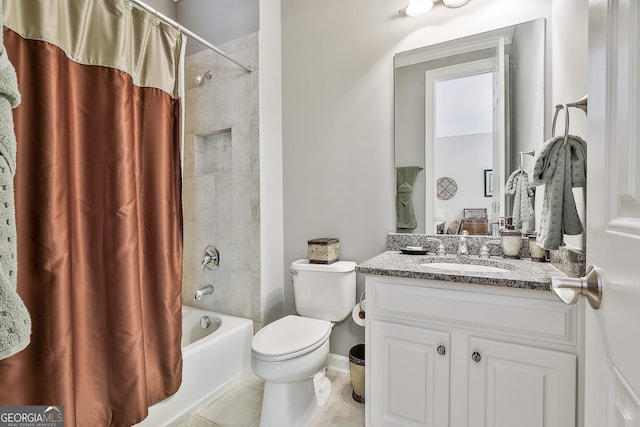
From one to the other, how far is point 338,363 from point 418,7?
7.29 feet

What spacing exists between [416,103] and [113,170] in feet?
5.25

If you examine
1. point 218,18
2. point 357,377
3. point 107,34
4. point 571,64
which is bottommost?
point 357,377

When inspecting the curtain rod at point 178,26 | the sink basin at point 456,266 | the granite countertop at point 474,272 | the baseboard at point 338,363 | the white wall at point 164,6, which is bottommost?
the baseboard at point 338,363

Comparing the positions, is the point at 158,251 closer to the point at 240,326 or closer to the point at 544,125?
the point at 240,326

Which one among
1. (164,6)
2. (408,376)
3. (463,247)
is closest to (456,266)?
(463,247)

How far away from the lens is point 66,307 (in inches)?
42.8

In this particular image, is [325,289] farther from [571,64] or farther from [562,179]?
[571,64]

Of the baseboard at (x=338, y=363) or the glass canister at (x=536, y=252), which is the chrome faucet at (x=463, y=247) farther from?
the baseboard at (x=338, y=363)

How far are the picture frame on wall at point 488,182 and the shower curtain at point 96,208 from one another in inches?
64.9

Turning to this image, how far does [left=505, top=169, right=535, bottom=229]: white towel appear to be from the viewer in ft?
4.89

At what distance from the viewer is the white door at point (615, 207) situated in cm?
39

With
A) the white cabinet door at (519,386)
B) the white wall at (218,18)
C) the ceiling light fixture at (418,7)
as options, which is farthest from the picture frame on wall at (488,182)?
the white wall at (218,18)

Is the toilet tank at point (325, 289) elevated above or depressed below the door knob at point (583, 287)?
below

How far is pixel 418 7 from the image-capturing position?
5.51ft
